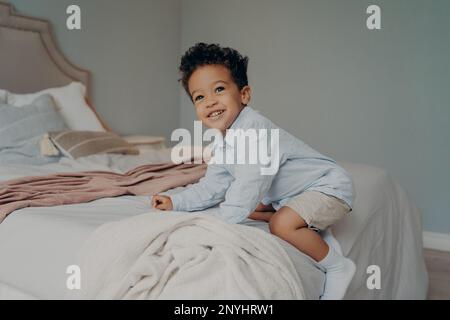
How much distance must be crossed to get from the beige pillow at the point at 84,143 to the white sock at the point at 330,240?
4.71ft

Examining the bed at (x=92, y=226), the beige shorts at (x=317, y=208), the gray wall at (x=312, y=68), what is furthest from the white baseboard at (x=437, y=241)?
the beige shorts at (x=317, y=208)

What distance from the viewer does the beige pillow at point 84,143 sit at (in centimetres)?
238

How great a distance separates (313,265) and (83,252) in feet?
1.95

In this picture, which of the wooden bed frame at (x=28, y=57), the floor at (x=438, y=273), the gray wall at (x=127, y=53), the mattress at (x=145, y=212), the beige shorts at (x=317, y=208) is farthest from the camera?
the gray wall at (x=127, y=53)

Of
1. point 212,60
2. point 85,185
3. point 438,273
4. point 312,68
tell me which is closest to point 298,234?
point 212,60

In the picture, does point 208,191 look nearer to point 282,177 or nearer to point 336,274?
point 282,177

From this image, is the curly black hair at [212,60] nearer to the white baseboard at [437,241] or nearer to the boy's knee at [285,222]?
the boy's knee at [285,222]

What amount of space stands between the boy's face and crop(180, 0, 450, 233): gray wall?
6.86 ft

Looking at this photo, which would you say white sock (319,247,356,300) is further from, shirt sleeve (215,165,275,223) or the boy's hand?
the boy's hand

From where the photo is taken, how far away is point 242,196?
4.16 ft

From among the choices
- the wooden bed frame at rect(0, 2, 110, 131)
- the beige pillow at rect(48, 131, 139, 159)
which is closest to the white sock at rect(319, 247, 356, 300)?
the beige pillow at rect(48, 131, 139, 159)

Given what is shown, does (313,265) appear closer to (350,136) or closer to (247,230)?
(247,230)

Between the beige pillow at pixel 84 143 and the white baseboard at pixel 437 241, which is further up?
the beige pillow at pixel 84 143
